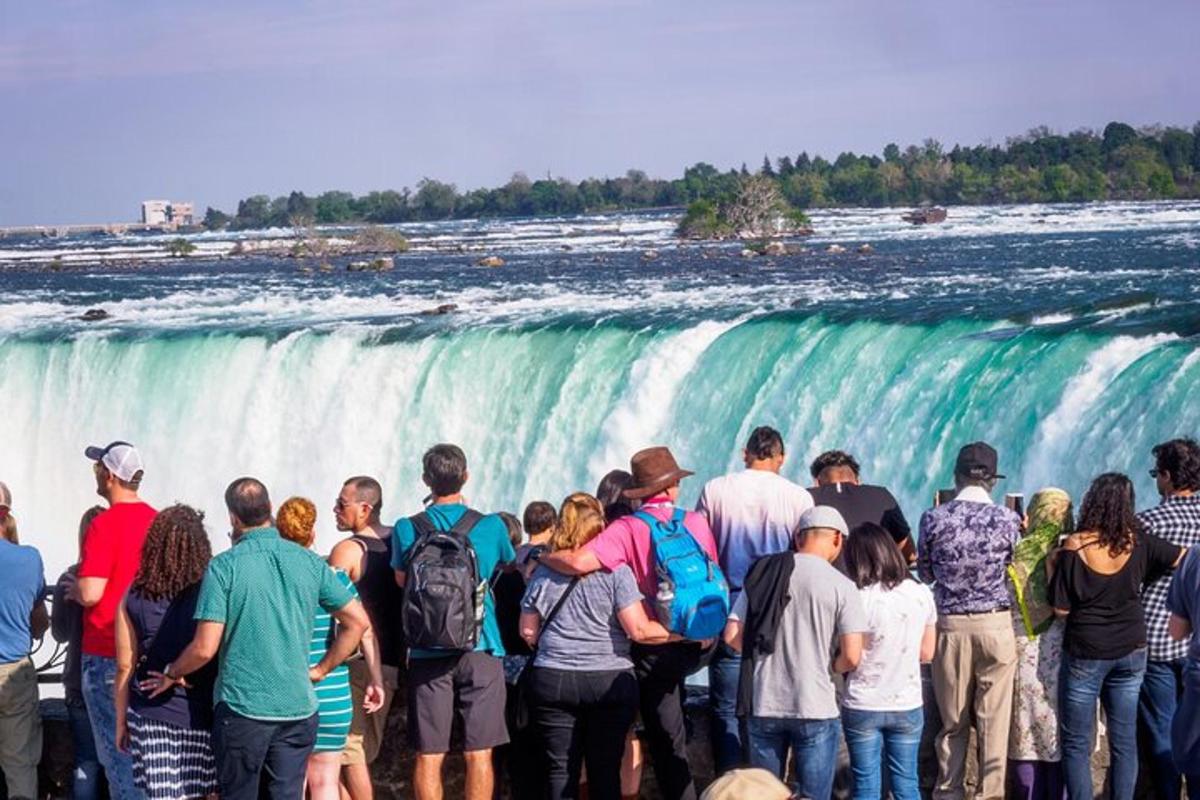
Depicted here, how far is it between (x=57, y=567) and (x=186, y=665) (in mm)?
14978

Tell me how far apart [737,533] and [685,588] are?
62 cm

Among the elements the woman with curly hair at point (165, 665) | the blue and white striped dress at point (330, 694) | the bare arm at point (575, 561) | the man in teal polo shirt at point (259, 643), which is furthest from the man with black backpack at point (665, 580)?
the woman with curly hair at point (165, 665)

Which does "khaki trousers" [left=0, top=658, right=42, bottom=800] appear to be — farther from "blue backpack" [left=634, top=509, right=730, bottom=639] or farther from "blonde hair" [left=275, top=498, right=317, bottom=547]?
"blue backpack" [left=634, top=509, right=730, bottom=639]

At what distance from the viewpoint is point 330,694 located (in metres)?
6.84

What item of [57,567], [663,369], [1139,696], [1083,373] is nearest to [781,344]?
[663,369]

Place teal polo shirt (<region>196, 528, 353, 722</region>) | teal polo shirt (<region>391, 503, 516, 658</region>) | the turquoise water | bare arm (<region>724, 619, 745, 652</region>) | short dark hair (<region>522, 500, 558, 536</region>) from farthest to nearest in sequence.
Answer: the turquoise water
short dark hair (<region>522, 500, 558, 536</region>)
teal polo shirt (<region>391, 503, 516, 658</region>)
bare arm (<region>724, 619, 745, 652</region>)
teal polo shirt (<region>196, 528, 353, 722</region>)

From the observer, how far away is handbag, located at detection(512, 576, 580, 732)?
6855 millimetres

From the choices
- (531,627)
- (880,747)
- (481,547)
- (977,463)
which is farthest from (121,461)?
(977,463)

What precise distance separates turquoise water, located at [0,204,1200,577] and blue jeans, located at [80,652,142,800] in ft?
30.4

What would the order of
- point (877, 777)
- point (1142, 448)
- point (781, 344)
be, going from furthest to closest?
point (781, 344) < point (1142, 448) < point (877, 777)

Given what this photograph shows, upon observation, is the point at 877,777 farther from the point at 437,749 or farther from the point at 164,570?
the point at 164,570

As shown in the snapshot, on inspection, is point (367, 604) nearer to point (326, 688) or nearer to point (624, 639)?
point (326, 688)

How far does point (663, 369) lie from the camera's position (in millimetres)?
20266

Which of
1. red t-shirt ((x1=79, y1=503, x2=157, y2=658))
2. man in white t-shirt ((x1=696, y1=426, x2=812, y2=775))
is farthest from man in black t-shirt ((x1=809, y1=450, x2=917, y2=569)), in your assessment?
red t-shirt ((x1=79, y1=503, x2=157, y2=658))
